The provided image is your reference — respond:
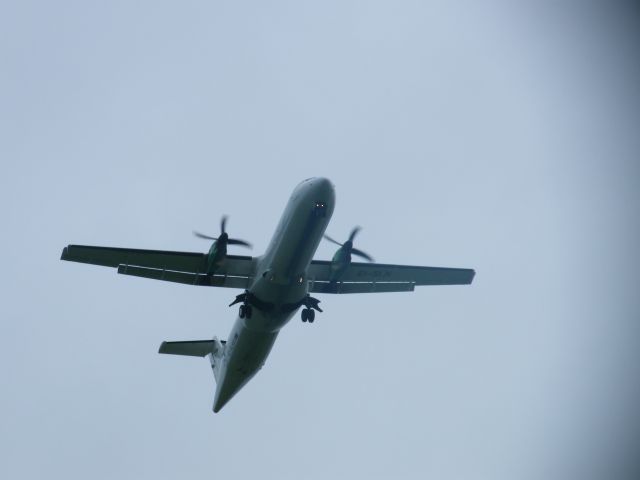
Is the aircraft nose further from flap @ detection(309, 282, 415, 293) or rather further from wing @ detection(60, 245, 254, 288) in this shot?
flap @ detection(309, 282, 415, 293)

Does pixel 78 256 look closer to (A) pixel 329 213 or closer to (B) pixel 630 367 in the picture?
(A) pixel 329 213

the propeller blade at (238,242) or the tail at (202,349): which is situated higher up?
the propeller blade at (238,242)

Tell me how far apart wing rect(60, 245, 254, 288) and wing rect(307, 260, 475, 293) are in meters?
3.46

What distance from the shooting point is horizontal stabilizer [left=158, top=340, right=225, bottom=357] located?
31.5 meters

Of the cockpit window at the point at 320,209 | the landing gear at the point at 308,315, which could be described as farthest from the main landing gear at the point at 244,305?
the cockpit window at the point at 320,209

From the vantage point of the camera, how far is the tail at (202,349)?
103 feet

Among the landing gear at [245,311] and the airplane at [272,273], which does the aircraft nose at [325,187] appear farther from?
the landing gear at [245,311]

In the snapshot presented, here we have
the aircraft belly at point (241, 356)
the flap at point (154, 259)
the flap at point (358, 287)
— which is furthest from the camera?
the flap at point (358, 287)

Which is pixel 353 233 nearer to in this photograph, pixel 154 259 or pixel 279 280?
pixel 279 280

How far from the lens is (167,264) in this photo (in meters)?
26.5

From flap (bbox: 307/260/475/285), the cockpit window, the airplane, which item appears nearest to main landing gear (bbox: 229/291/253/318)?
the airplane

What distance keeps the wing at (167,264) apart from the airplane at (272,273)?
0.12 ft

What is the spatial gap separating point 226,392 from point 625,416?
65.1 metres

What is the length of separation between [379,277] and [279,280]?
6812 millimetres
